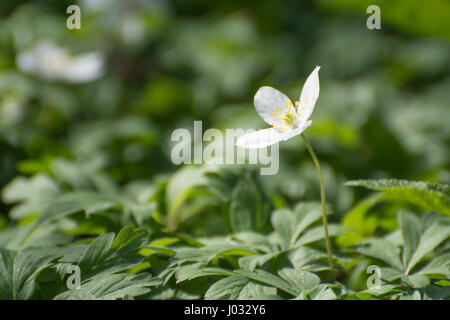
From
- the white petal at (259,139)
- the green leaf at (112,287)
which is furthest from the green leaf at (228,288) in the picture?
the white petal at (259,139)

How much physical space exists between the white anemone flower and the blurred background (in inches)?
16.6

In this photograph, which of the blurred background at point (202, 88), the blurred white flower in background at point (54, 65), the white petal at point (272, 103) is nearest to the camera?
the white petal at point (272, 103)

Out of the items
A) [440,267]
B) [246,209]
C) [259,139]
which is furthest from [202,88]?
[440,267]

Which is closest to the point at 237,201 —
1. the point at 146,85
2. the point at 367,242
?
the point at 367,242

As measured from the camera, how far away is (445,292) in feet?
2.77

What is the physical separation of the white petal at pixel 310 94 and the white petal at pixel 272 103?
0.23 feet

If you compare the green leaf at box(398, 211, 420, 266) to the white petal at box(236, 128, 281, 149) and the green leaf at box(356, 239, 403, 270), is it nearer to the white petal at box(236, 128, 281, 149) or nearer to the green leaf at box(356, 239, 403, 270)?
the green leaf at box(356, 239, 403, 270)

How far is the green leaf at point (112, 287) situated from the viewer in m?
0.88

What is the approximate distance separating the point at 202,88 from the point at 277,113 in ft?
6.13

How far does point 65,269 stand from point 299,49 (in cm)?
288

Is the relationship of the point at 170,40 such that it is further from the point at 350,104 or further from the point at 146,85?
the point at 350,104

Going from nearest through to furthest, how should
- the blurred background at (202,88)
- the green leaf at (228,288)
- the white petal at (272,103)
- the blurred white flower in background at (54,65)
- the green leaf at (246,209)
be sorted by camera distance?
the green leaf at (228,288), the white petal at (272,103), the green leaf at (246,209), the blurred background at (202,88), the blurred white flower in background at (54,65)

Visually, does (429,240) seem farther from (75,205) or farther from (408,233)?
(75,205)

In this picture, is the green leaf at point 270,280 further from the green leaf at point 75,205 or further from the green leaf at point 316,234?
the green leaf at point 75,205
